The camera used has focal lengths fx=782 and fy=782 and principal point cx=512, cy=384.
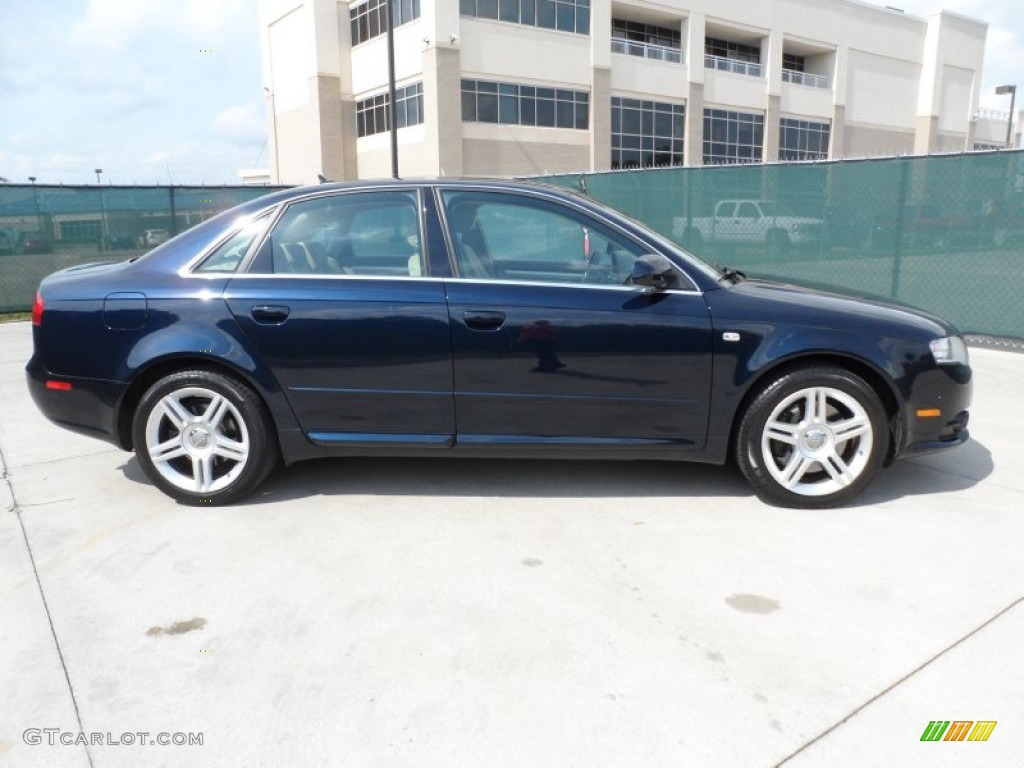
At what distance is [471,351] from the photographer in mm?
3795

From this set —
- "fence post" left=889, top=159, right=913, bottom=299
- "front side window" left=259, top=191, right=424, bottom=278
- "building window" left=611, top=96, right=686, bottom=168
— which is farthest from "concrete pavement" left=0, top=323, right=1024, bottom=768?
"building window" left=611, top=96, right=686, bottom=168

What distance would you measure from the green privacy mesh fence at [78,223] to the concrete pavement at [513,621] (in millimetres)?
9076

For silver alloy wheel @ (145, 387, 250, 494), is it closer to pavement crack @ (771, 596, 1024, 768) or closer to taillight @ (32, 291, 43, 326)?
taillight @ (32, 291, 43, 326)

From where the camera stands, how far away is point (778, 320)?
3.79 m

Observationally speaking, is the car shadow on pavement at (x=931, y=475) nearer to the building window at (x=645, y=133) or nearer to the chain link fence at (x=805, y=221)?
the chain link fence at (x=805, y=221)

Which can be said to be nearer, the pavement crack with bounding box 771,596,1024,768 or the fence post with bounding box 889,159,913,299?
the pavement crack with bounding box 771,596,1024,768

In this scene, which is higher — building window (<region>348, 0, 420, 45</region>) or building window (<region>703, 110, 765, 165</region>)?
building window (<region>348, 0, 420, 45</region>)

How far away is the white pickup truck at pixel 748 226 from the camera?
1017cm

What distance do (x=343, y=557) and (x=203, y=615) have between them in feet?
2.12

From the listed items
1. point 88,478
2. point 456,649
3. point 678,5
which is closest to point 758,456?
point 456,649

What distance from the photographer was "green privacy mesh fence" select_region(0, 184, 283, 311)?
39.0 feet

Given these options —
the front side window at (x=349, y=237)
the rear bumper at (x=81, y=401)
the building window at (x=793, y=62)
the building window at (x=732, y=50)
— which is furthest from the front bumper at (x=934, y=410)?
the building window at (x=793, y=62)

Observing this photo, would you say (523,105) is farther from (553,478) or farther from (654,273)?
(654,273)

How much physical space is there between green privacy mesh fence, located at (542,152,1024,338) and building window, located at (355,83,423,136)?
22298 millimetres
